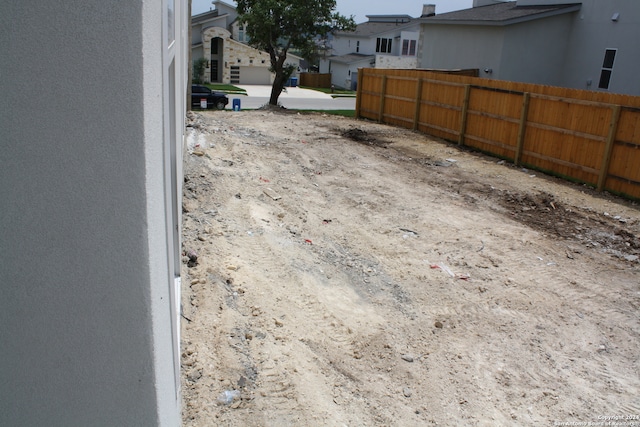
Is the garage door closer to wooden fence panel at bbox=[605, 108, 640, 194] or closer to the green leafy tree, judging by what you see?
the green leafy tree

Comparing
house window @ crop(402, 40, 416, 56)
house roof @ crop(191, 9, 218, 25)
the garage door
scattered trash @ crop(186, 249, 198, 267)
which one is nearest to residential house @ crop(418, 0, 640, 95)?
scattered trash @ crop(186, 249, 198, 267)

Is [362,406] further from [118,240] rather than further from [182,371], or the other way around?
[118,240]

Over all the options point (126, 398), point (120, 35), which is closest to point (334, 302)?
point (126, 398)

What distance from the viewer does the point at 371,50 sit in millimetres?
60594

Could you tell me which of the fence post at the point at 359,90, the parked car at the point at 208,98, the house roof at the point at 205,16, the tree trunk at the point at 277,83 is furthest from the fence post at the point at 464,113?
the house roof at the point at 205,16

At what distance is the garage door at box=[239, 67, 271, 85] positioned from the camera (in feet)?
201

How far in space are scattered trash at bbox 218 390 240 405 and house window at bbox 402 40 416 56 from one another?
187 feet

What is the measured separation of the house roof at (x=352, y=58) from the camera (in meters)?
59.1

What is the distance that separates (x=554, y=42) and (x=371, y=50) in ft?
131

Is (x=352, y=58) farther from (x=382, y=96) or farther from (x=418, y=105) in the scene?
(x=418, y=105)

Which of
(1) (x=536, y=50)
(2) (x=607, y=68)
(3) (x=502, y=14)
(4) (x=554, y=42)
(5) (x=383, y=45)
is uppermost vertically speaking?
(5) (x=383, y=45)

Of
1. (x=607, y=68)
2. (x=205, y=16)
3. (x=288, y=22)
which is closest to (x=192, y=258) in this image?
(x=607, y=68)

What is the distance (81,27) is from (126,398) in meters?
1.56

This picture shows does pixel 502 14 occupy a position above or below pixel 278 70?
above
